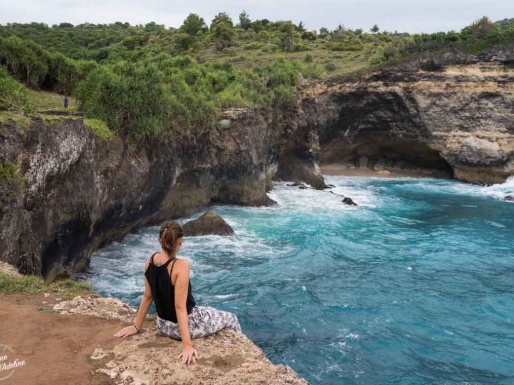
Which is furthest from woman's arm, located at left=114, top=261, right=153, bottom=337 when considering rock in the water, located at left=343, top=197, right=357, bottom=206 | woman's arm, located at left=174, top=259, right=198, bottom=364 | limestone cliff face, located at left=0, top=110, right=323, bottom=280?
rock in the water, located at left=343, top=197, right=357, bottom=206

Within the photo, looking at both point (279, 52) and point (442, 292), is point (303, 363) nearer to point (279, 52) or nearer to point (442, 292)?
point (442, 292)

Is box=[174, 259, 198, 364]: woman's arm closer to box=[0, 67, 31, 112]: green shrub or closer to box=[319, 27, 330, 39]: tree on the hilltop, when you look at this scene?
box=[0, 67, 31, 112]: green shrub

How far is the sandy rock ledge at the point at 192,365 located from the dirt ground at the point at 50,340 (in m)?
0.22

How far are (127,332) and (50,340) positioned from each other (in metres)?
1.10

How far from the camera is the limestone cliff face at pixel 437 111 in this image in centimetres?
4469

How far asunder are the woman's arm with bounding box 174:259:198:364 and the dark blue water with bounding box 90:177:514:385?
23.8 ft

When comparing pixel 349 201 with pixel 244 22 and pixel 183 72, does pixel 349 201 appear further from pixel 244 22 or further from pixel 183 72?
pixel 244 22

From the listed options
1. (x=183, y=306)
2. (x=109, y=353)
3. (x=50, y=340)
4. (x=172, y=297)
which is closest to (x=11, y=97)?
(x=50, y=340)

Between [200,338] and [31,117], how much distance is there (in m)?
10.5

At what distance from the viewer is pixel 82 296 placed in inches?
344

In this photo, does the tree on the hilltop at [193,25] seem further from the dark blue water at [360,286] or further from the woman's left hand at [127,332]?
the woman's left hand at [127,332]

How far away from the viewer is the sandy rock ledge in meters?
6.13

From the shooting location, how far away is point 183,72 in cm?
2978

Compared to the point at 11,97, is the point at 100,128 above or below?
below
